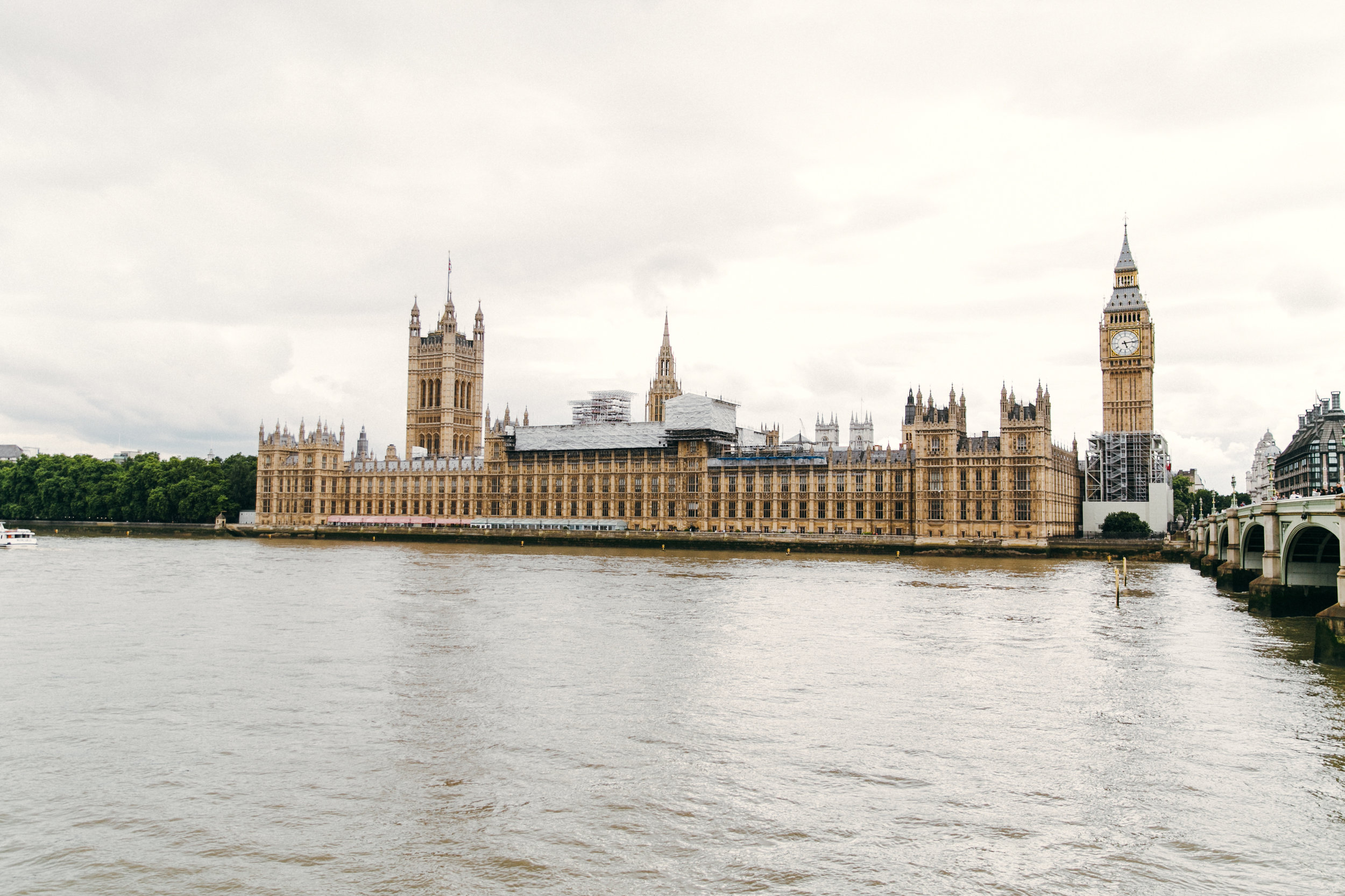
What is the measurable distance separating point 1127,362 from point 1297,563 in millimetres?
75786

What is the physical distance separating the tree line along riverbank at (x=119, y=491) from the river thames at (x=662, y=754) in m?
100

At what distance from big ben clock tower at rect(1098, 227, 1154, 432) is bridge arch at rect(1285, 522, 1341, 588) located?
70608 mm

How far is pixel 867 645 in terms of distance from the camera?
32594 mm

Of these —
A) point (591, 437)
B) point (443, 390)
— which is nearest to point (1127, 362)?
point (591, 437)

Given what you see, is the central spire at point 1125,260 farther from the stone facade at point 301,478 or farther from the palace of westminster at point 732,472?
the stone facade at point 301,478

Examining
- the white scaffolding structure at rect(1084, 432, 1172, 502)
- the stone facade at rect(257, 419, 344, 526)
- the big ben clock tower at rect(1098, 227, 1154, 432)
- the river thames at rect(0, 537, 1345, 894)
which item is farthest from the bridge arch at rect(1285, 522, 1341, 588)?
the stone facade at rect(257, 419, 344, 526)

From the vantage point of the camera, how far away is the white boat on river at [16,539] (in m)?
84.4

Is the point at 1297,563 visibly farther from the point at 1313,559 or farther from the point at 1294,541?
the point at 1294,541

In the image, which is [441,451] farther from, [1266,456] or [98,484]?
[1266,456]

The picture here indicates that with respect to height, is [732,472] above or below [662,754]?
above

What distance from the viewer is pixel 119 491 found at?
13225cm

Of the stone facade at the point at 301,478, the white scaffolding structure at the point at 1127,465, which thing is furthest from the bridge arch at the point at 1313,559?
the stone facade at the point at 301,478

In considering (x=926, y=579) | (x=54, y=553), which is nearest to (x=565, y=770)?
(x=926, y=579)

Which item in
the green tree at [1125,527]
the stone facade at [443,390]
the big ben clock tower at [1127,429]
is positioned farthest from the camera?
the stone facade at [443,390]
